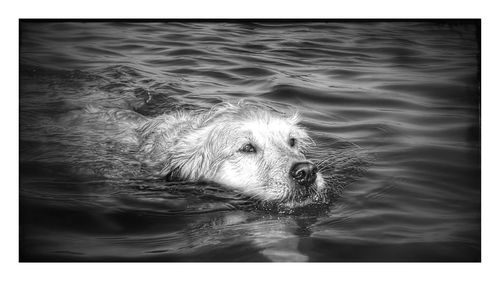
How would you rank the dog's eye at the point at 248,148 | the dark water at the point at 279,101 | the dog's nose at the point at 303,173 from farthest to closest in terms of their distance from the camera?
the dog's eye at the point at 248,148
the dark water at the point at 279,101
the dog's nose at the point at 303,173

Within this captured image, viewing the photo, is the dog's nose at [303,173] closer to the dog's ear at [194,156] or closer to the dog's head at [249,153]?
the dog's head at [249,153]

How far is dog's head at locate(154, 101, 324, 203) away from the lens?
416cm

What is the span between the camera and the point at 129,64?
485 centimetres

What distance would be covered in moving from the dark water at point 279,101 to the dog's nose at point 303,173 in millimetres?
244

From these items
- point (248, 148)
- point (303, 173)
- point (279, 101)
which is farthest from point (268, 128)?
point (303, 173)

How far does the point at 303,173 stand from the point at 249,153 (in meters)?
0.48

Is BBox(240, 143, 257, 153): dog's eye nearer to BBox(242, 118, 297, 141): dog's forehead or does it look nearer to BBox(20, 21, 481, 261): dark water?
BBox(242, 118, 297, 141): dog's forehead

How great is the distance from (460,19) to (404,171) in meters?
1.32

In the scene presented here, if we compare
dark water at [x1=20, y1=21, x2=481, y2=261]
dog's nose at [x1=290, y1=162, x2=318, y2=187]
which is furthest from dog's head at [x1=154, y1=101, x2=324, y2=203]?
dark water at [x1=20, y1=21, x2=481, y2=261]

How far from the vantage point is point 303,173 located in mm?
4098

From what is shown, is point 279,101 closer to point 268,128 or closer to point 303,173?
point 268,128

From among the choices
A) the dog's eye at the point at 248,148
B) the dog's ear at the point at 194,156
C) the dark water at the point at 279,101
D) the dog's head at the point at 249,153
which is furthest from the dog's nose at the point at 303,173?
the dog's ear at the point at 194,156

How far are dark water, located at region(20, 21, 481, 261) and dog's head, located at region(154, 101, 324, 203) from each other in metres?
0.13

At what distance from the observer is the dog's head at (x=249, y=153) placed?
13.6 ft
